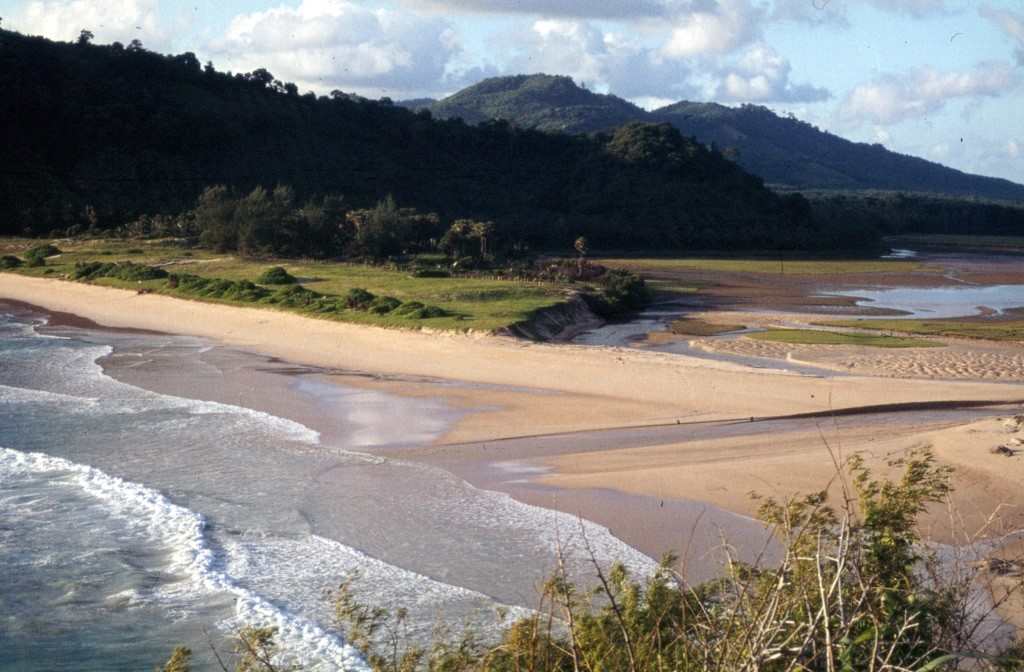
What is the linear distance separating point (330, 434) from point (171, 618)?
759cm

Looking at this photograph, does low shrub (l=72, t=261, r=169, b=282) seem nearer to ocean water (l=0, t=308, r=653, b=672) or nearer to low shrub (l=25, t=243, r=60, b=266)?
low shrub (l=25, t=243, r=60, b=266)

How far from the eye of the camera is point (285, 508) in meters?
13.3

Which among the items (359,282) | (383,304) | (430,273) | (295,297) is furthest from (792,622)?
(430,273)

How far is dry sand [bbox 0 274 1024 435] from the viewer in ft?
64.6

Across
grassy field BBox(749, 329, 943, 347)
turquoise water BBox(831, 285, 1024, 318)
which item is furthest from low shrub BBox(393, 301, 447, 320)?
turquoise water BBox(831, 285, 1024, 318)

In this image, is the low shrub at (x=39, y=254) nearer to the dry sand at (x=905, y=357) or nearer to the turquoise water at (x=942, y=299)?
the dry sand at (x=905, y=357)

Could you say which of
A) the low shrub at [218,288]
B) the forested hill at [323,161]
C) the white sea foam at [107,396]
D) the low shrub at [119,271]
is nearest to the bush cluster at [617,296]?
the low shrub at [218,288]

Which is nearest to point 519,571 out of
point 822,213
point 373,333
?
point 373,333

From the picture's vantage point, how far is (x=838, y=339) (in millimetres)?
30281

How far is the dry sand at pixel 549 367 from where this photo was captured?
19703 millimetres

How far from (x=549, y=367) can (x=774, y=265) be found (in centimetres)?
4670

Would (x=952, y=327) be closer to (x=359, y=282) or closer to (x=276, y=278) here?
(x=359, y=282)

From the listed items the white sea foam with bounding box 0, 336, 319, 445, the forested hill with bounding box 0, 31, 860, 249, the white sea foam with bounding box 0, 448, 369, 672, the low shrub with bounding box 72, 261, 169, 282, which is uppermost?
the forested hill with bounding box 0, 31, 860, 249

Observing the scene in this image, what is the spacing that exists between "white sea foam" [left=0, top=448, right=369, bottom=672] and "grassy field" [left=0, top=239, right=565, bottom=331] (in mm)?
14615
